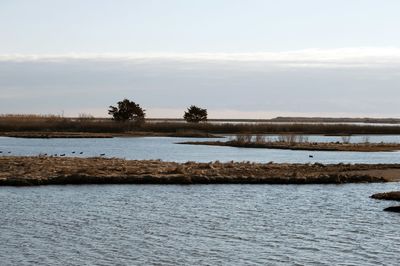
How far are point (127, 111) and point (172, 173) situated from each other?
88204mm

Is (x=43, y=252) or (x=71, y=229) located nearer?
(x=43, y=252)

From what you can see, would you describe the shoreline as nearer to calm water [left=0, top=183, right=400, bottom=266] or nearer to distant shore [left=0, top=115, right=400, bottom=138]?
distant shore [left=0, top=115, right=400, bottom=138]

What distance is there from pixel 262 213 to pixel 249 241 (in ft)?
18.8

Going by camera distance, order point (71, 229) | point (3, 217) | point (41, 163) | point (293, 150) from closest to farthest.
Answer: point (71, 229)
point (3, 217)
point (41, 163)
point (293, 150)

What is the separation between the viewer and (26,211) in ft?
89.5

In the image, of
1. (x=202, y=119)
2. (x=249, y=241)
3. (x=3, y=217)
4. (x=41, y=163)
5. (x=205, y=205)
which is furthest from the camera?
(x=202, y=119)

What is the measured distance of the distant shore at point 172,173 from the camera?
37469mm

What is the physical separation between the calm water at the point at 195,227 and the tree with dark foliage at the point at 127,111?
9191cm

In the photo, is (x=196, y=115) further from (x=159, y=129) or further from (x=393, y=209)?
(x=393, y=209)

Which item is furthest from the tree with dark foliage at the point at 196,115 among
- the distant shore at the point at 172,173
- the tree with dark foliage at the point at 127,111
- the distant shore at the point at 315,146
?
the distant shore at the point at 172,173

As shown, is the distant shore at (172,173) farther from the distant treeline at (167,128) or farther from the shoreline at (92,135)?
the distant treeline at (167,128)

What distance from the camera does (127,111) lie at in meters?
127

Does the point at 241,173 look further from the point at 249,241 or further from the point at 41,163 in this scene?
the point at 249,241

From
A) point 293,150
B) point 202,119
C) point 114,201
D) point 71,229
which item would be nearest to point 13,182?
point 114,201
